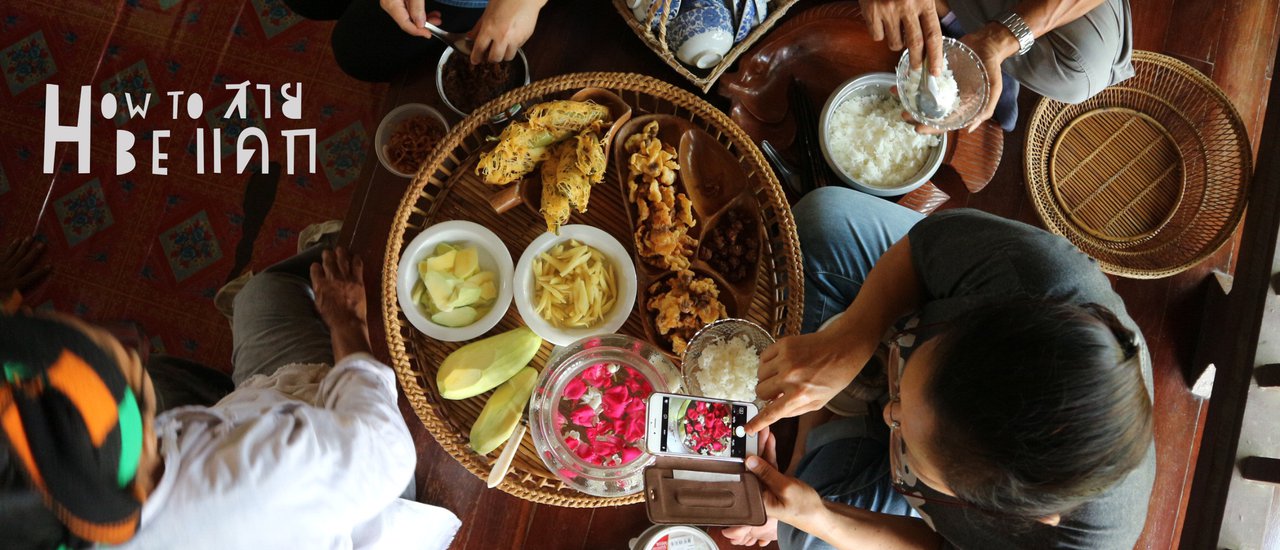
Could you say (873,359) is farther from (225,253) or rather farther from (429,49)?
(225,253)

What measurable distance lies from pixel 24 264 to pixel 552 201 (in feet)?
6.60

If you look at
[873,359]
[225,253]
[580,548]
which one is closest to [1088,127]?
[873,359]

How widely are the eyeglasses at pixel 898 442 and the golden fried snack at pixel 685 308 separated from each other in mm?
384

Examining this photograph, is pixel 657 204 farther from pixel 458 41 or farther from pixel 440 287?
pixel 458 41

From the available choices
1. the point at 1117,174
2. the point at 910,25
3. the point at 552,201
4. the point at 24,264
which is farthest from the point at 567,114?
the point at 24,264

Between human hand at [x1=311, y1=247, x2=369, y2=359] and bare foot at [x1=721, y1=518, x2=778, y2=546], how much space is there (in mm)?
1041

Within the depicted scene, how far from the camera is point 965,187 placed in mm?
1968

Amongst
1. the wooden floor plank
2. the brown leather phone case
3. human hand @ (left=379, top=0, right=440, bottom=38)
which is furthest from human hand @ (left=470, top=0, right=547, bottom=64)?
the wooden floor plank

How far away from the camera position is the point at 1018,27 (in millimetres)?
1683

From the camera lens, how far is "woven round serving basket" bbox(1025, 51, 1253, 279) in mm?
1925

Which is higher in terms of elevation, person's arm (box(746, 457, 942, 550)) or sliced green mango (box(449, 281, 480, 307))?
sliced green mango (box(449, 281, 480, 307))

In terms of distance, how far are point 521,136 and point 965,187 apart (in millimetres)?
1336

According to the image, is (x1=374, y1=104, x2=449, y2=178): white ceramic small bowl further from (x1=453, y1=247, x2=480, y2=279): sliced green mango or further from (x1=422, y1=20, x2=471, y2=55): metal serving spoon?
(x1=453, y1=247, x2=480, y2=279): sliced green mango

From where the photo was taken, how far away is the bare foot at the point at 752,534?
1714 mm
